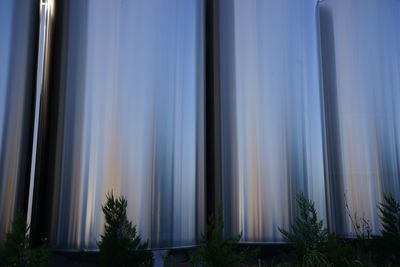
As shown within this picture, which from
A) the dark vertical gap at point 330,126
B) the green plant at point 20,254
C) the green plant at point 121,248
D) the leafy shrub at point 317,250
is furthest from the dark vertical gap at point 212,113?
the green plant at point 20,254

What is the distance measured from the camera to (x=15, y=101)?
5855 millimetres

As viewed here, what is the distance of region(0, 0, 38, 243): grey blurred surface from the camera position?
18.6 feet

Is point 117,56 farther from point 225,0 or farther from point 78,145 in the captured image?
point 225,0

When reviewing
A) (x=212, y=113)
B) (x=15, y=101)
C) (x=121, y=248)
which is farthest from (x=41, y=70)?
(x=121, y=248)

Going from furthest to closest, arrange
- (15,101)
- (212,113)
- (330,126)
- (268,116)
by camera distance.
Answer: (330,126)
(212,113)
(268,116)
(15,101)

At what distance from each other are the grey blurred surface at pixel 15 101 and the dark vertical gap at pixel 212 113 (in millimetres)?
2553

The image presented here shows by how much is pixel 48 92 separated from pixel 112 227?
3.09 m

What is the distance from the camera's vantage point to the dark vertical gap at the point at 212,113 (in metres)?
6.79

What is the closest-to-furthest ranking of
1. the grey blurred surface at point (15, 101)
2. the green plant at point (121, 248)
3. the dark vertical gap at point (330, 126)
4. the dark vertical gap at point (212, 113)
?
the green plant at point (121, 248)
the grey blurred surface at point (15, 101)
the dark vertical gap at point (212, 113)
the dark vertical gap at point (330, 126)

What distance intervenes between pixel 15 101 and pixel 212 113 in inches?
111

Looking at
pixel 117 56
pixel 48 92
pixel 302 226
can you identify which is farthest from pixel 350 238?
pixel 48 92

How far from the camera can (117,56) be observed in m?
6.02

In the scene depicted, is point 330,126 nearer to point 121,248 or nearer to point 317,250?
point 317,250

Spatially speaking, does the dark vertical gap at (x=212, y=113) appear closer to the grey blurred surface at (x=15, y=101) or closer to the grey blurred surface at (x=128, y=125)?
the grey blurred surface at (x=128, y=125)
